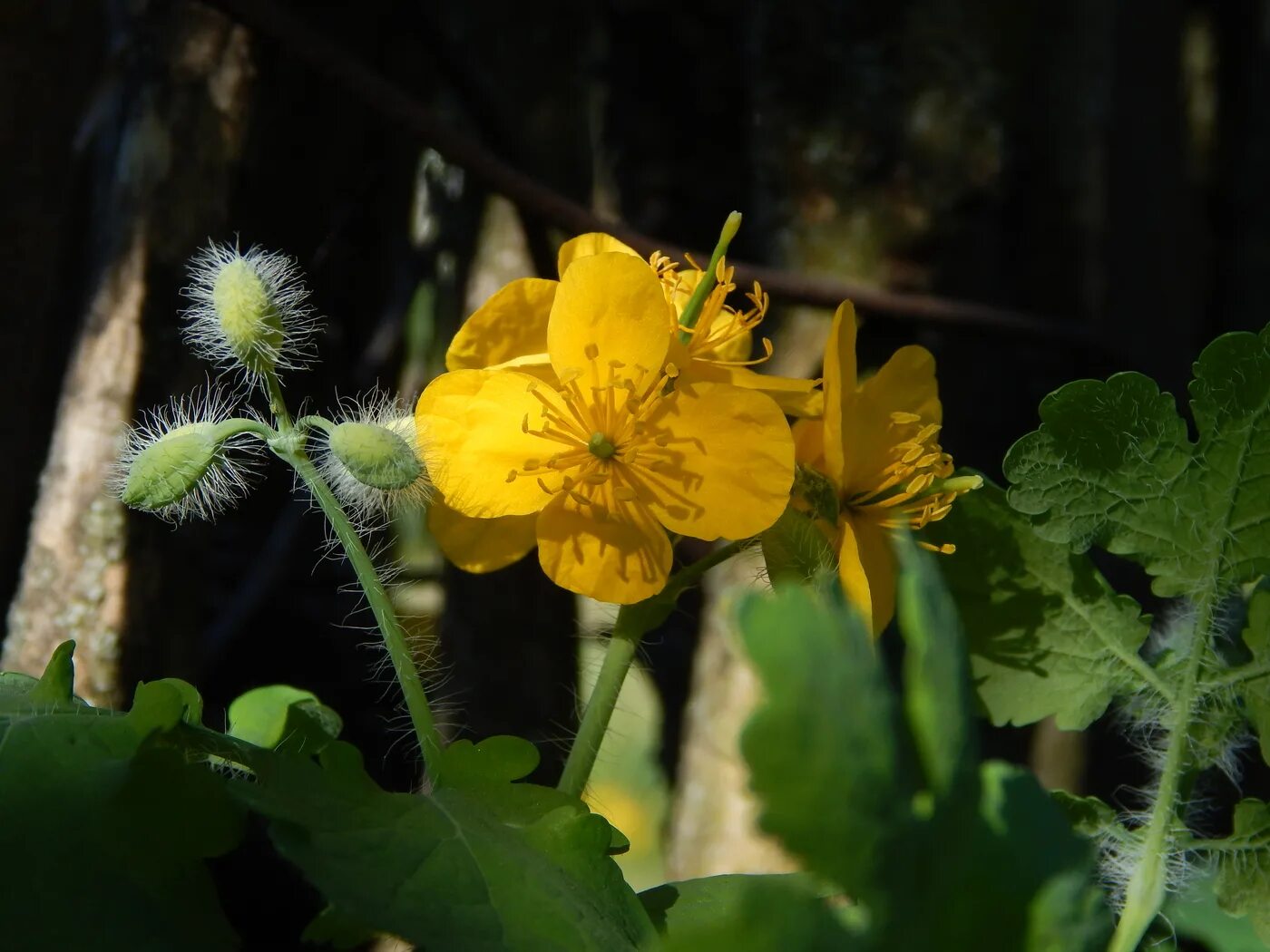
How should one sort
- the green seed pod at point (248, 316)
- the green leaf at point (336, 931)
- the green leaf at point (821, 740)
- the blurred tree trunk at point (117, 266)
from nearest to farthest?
the green leaf at point (821, 740), the green leaf at point (336, 931), the green seed pod at point (248, 316), the blurred tree trunk at point (117, 266)

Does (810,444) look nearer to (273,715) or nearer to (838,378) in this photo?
(838,378)

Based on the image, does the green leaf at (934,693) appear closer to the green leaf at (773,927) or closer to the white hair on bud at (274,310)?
the green leaf at (773,927)

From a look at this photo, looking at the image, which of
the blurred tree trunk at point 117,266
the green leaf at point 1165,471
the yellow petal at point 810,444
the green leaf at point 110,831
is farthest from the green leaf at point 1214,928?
the blurred tree trunk at point 117,266

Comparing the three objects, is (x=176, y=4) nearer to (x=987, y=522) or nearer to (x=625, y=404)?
(x=625, y=404)

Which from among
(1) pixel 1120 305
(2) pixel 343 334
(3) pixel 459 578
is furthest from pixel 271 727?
(1) pixel 1120 305

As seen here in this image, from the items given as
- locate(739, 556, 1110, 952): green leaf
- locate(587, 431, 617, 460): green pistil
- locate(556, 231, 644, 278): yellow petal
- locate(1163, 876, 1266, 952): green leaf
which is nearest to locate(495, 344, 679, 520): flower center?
locate(587, 431, 617, 460): green pistil

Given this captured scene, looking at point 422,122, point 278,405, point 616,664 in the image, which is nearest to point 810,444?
point 616,664
